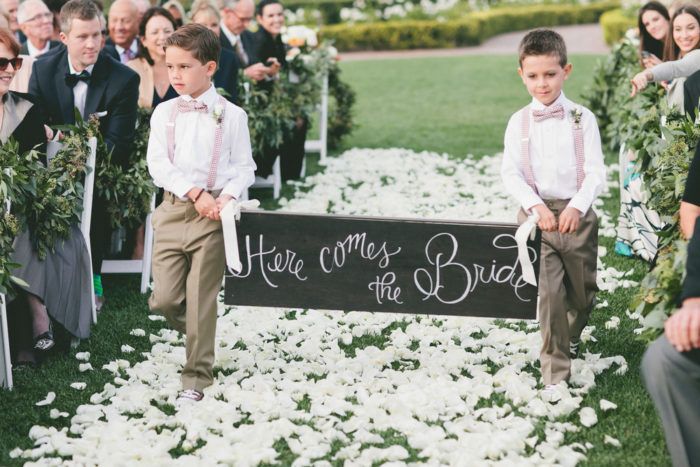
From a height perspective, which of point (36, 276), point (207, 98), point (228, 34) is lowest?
point (36, 276)

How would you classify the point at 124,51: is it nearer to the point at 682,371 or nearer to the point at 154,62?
the point at 154,62

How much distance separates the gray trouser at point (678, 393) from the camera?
374 centimetres

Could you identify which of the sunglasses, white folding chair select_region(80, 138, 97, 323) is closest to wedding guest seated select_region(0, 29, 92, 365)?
the sunglasses

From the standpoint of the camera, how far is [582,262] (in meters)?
4.99

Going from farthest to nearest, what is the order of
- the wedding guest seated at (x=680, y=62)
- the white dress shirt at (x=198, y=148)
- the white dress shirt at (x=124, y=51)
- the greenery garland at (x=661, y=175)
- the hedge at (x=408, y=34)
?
the hedge at (x=408, y=34), the white dress shirt at (x=124, y=51), the wedding guest seated at (x=680, y=62), the white dress shirt at (x=198, y=148), the greenery garland at (x=661, y=175)

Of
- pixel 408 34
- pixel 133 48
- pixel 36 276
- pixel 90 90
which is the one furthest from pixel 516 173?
pixel 408 34

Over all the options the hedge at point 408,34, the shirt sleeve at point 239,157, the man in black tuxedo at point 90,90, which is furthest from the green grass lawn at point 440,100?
the shirt sleeve at point 239,157

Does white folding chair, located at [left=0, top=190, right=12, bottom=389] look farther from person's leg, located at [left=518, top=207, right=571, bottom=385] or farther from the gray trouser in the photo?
the gray trouser

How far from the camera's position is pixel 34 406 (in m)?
5.11

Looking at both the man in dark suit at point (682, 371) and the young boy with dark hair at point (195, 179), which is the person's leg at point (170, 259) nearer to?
the young boy with dark hair at point (195, 179)

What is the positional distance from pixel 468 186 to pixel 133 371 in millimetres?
5764

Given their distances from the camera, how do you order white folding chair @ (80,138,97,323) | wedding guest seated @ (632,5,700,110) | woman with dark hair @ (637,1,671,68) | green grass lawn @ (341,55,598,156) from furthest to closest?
1. green grass lawn @ (341,55,598,156)
2. woman with dark hair @ (637,1,671,68)
3. wedding guest seated @ (632,5,700,110)
4. white folding chair @ (80,138,97,323)

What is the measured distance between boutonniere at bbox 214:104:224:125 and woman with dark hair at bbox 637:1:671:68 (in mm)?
5017

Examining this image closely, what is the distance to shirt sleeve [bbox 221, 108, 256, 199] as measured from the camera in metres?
5.06
